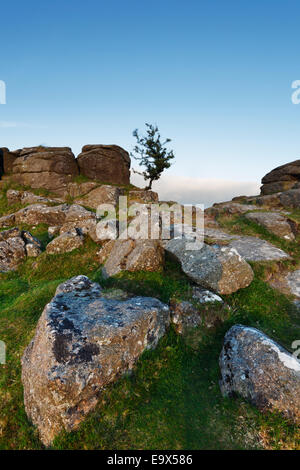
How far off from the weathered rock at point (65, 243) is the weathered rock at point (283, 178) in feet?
133

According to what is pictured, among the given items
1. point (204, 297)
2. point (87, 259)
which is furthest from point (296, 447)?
point (87, 259)

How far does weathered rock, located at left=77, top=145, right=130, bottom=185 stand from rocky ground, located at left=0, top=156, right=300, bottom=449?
29.6 metres

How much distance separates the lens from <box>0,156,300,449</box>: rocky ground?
5.11 metres

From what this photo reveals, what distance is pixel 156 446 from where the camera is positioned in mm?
4766

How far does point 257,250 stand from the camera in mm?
14102

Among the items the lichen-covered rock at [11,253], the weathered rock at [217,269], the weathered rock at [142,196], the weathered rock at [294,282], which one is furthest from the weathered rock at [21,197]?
the weathered rock at [294,282]

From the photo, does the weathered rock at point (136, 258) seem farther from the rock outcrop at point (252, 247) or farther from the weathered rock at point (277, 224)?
the weathered rock at point (277, 224)

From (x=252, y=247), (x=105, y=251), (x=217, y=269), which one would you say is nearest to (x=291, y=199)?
(x=252, y=247)

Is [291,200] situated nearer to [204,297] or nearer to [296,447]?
[204,297]

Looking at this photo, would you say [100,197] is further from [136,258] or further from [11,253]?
[136,258]

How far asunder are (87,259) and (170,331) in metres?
8.70

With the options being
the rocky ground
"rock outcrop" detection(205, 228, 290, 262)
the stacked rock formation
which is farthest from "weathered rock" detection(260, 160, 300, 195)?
the rocky ground

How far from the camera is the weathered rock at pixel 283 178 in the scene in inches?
1667

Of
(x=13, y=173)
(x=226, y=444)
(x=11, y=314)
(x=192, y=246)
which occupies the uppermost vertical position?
(x=13, y=173)
